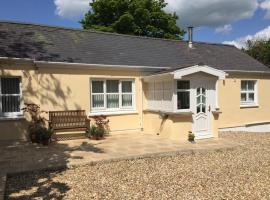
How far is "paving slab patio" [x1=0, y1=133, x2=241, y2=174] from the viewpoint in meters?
7.97

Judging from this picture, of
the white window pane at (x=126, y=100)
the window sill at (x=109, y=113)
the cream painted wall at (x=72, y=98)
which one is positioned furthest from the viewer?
the white window pane at (x=126, y=100)

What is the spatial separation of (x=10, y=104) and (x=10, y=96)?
13.0 inches

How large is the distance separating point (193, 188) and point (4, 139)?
26.4 feet

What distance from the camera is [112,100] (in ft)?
44.7

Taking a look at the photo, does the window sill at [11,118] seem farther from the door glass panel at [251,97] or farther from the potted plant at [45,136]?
the door glass panel at [251,97]

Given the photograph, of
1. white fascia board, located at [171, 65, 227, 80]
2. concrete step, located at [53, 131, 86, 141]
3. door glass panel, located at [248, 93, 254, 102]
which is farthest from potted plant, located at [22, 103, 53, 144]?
door glass panel, located at [248, 93, 254, 102]

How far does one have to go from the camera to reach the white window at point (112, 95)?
43.5 feet

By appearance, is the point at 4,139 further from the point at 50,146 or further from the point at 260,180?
the point at 260,180

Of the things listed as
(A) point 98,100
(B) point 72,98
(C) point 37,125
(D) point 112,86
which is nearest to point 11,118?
(C) point 37,125

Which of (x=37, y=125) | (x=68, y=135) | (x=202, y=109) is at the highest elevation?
(x=202, y=109)

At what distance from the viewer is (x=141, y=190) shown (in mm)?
6320

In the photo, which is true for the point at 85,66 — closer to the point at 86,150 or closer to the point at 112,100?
the point at 112,100

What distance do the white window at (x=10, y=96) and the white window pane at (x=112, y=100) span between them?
13.2 feet

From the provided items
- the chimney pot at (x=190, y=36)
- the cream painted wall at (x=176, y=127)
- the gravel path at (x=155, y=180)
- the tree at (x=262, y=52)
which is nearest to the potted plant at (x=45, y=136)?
the gravel path at (x=155, y=180)
